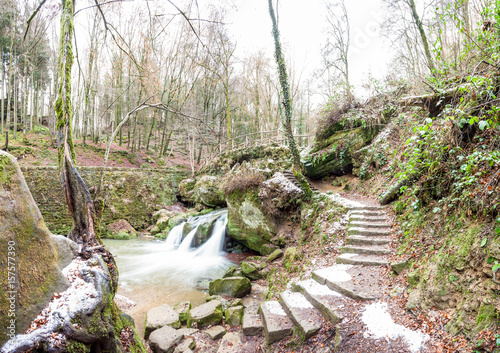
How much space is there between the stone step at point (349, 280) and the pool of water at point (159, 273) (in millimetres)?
3655

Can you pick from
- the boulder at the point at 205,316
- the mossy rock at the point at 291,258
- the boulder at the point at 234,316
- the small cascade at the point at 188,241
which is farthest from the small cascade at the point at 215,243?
the boulder at the point at 234,316

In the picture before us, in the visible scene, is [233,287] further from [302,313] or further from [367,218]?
[367,218]

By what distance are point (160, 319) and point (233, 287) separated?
1.82 m

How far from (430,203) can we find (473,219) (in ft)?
4.42

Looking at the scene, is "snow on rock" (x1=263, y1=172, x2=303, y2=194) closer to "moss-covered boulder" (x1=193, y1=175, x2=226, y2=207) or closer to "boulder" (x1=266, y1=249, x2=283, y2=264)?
"boulder" (x1=266, y1=249, x2=283, y2=264)

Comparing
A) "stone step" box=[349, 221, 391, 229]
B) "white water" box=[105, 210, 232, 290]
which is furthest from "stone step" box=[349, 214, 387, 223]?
"white water" box=[105, 210, 232, 290]

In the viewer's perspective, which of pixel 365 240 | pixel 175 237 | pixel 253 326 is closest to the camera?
pixel 253 326

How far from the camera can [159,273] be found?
8.32m

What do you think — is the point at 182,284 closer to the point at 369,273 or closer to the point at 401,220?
the point at 369,273

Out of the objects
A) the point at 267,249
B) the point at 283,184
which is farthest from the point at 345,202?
the point at 267,249

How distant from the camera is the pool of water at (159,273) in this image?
637 cm

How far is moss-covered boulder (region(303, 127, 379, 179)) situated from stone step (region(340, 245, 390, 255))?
5.98m

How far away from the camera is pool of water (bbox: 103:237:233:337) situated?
6371mm

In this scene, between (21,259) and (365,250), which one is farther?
(365,250)
